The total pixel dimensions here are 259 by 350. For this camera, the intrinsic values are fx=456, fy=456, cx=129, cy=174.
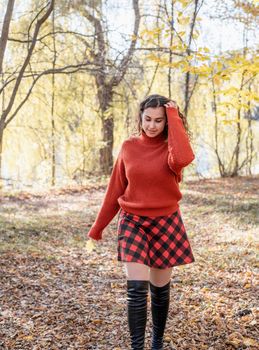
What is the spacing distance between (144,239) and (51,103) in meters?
11.2

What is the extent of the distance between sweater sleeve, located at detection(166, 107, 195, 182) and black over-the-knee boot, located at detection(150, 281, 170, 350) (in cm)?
69

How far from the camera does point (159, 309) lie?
2680 millimetres

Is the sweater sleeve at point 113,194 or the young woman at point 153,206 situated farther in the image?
the sweater sleeve at point 113,194

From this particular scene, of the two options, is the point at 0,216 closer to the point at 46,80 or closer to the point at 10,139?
the point at 46,80

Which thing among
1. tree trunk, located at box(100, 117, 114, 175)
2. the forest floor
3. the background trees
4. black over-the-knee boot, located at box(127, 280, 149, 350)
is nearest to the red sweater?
black over-the-knee boot, located at box(127, 280, 149, 350)

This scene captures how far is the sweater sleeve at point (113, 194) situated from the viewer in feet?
8.91

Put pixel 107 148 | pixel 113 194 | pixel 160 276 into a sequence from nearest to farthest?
pixel 160 276 < pixel 113 194 < pixel 107 148

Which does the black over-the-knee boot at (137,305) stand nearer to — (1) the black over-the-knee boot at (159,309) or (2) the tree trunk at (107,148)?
(1) the black over-the-knee boot at (159,309)

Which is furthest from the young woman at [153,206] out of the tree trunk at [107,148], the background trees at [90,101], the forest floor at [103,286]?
the tree trunk at [107,148]

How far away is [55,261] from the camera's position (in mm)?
4797

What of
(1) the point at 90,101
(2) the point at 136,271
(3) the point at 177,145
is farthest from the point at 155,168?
(1) the point at 90,101

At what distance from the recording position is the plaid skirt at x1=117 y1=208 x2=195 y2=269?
99.0 inches

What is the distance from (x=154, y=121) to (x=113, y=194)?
503 millimetres

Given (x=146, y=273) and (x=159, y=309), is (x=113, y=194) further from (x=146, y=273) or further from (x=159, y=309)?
(x=159, y=309)
